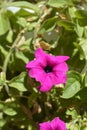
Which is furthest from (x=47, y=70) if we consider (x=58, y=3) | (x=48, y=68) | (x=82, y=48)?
(x=58, y=3)

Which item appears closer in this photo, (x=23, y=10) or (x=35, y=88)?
(x=35, y=88)

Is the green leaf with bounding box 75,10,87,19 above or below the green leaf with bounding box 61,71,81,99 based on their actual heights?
above

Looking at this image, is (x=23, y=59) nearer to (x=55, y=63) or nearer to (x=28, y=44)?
(x=28, y=44)

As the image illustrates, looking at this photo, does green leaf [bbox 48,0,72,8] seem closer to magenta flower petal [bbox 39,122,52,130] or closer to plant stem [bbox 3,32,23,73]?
plant stem [bbox 3,32,23,73]

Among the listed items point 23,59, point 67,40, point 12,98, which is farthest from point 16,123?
point 67,40

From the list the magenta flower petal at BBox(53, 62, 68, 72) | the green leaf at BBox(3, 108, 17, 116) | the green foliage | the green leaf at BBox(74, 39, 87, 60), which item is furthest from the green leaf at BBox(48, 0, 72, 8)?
the green leaf at BBox(3, 108, 17, 116)

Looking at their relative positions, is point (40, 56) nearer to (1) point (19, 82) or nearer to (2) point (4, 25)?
(1) point (19, 82)

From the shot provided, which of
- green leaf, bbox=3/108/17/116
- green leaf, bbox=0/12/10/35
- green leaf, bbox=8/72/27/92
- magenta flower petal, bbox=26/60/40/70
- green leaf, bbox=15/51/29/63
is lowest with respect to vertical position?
green leaf, bbox=3/108/17/116

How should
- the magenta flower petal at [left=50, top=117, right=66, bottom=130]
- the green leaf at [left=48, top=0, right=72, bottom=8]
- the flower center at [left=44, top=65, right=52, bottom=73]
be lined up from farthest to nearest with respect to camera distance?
the green leaf at [left=48, top=0, right=72, bottom=8] < the flower center at [left=44, top=65, right=52, bottom=73] < the magenta flower petal at [left=50, top=117, right=66, bottom=130]
